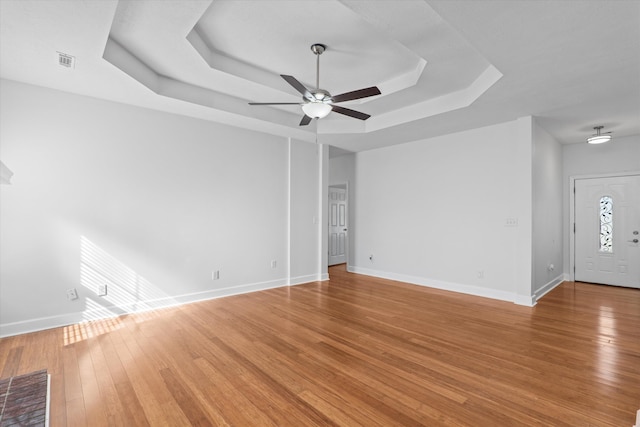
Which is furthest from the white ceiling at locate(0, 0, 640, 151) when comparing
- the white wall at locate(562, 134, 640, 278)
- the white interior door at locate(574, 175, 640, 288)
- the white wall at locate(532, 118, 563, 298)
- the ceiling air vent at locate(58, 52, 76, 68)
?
the white interior door at locate(574, 175, 640, 288)

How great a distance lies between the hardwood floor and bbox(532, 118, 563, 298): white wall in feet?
2.80

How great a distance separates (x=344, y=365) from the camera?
106 inches

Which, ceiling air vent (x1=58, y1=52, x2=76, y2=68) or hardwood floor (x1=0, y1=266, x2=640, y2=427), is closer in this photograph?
hardwood floor (x1=0, y1=266, x2=640, y2=427)

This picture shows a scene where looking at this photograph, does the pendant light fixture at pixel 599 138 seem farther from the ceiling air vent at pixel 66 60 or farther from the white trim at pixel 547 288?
the ceiling air vent at pixel 66 60

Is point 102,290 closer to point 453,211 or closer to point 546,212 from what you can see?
point 453,211

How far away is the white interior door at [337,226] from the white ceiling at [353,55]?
12.3 ft

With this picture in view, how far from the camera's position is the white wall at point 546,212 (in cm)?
480

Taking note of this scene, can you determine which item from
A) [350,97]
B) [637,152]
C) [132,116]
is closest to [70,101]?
[132,116]

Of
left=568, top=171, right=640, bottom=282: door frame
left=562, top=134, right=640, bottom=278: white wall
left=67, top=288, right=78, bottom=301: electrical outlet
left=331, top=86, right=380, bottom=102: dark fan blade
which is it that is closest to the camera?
left=331, top=86, right=380, bottom=102: dark fan blade

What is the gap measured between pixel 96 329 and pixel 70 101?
9.28 feet

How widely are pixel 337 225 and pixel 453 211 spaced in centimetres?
355

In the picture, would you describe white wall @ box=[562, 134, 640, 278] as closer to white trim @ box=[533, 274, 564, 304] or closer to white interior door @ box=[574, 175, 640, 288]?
white interior door @ box=[574, 175, 640, 288]

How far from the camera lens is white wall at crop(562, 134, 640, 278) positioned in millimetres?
5621

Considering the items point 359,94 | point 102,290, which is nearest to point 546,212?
point 359,94
